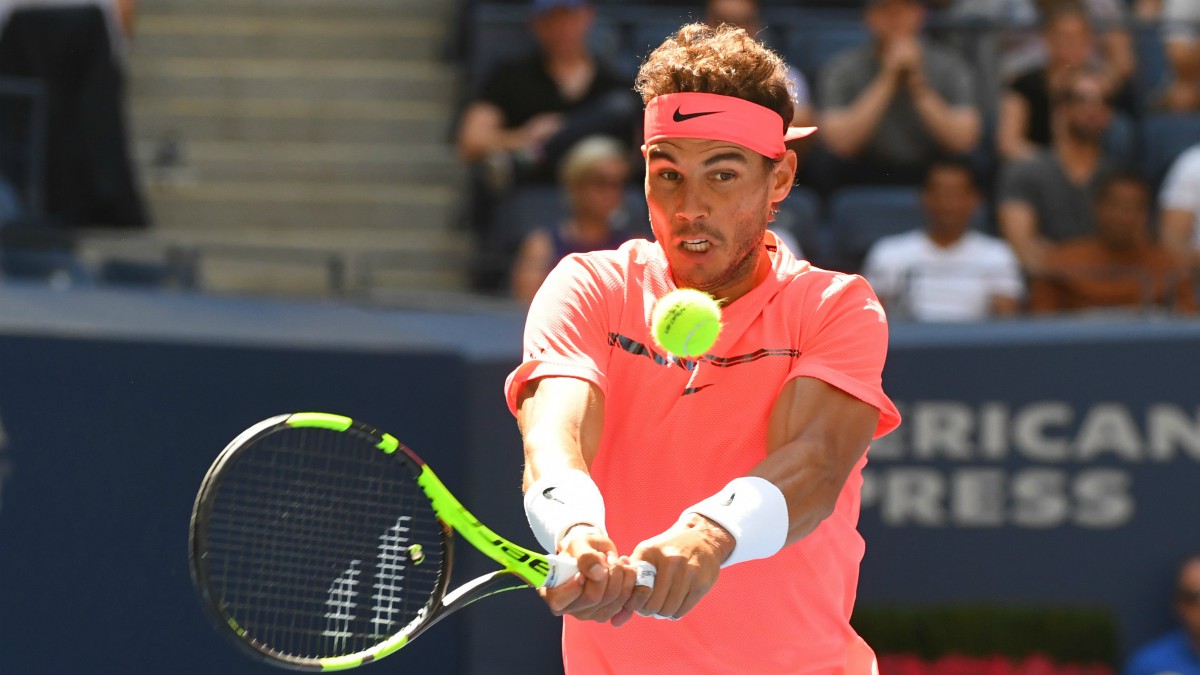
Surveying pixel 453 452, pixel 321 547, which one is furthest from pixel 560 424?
pixel 453 452

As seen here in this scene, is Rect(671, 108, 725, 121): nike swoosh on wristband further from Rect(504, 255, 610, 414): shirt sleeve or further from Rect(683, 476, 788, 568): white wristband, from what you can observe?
Rect(683, 476, 788, 568): white wristband

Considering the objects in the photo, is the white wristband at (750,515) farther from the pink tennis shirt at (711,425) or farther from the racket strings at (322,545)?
the racket strings at (322,545)

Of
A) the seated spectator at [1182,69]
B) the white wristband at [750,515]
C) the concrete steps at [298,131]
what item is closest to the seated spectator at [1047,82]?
the seated spectator at [1182,69]

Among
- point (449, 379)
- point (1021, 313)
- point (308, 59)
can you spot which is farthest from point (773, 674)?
point (308, 59)

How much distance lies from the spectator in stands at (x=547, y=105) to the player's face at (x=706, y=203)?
4577 millimetres

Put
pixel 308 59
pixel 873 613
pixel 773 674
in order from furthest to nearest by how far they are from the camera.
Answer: pixel 308 59, pixel 873 613, pixel 773 674

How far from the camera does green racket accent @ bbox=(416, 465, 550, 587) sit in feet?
9.55

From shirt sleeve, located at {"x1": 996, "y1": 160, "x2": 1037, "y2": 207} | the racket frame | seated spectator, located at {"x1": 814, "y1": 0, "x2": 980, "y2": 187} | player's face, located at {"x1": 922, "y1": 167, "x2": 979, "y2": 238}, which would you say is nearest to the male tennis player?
the racket frame

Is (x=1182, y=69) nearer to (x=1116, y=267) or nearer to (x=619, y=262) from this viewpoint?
(x=1116, y=267)

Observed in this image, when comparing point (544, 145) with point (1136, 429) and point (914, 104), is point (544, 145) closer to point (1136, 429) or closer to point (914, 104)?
point (914, 104)

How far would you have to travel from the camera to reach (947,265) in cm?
699

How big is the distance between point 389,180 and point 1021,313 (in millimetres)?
3348

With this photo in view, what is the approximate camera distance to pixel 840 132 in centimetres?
786

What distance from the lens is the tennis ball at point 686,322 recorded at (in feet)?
9.45
